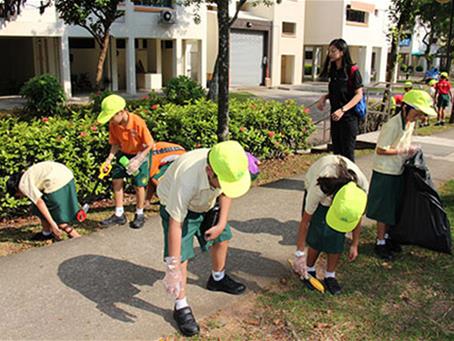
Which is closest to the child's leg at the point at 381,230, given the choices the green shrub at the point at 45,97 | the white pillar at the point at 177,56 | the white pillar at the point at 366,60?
the green shrub at the point at 45,97

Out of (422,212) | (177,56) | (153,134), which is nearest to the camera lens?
(422,212)

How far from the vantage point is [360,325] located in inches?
137

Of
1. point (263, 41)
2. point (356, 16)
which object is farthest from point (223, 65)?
point (356, 16)

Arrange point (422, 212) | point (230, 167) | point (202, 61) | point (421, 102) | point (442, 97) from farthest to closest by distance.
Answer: point (202, 61) < point (442, 97) < point (422, 212) < point (421, 102) < point (230, 167)

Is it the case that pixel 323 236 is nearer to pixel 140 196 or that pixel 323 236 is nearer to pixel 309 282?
pixel 309 282

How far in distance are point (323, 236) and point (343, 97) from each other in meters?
2.48

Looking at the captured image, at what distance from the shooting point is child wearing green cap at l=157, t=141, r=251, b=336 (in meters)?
2.94

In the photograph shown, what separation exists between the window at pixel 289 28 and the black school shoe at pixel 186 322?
97.4 ft

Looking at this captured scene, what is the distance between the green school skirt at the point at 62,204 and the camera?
15.1 ft

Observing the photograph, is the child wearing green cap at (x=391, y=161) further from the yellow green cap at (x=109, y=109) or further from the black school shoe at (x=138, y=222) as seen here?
the yellow green cap at (x=109, y=109)

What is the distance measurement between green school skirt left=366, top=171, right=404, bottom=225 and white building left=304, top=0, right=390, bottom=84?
1138 inches

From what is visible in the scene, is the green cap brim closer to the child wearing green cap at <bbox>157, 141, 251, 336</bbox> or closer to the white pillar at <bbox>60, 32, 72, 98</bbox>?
the child wearing green cap at <bbox>157, 141, 251, 336</bbox>

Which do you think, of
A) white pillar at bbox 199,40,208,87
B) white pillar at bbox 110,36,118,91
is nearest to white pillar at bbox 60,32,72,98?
white pillar at bbox 110,36,118,91

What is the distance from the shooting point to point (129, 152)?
5.16 meters
